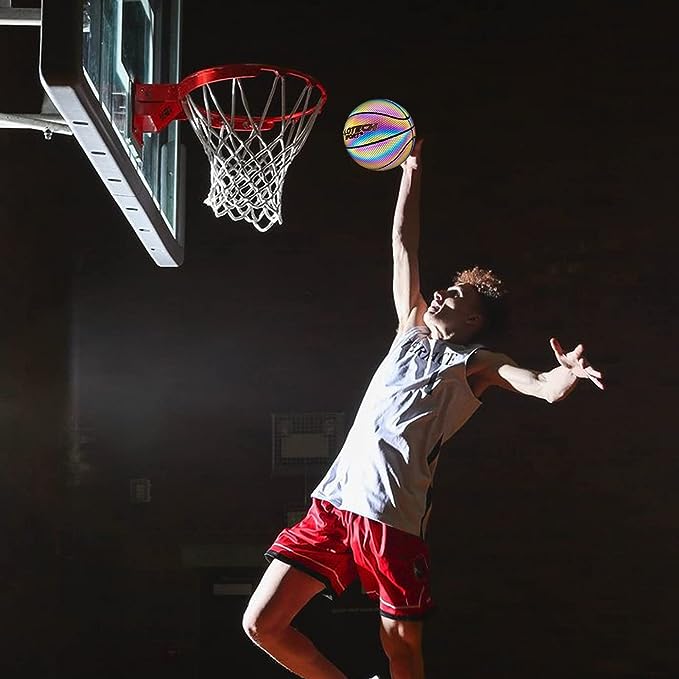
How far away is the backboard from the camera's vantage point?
2.30 m

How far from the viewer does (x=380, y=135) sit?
3795 millimetres

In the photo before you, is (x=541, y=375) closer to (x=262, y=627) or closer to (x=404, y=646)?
(x=404, y=646)

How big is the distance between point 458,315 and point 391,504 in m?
0.77

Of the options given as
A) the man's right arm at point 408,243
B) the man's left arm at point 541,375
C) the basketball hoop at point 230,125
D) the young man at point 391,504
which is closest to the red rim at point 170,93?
the basketball hoop at point 230,125

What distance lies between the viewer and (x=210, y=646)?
5.84 metres

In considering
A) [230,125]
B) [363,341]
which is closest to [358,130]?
[230,125]

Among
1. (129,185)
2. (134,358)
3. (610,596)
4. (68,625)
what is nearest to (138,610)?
(68,625)

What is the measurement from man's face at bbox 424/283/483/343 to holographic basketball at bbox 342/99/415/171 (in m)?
0.62

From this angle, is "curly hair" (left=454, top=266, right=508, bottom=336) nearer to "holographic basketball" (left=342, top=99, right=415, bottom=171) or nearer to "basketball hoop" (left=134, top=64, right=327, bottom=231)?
"holographic basketball" (left=342, top=99, right=415, bottom=171)

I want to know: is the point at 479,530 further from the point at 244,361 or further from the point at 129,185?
the point at 129,185

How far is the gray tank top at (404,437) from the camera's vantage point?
124 inches

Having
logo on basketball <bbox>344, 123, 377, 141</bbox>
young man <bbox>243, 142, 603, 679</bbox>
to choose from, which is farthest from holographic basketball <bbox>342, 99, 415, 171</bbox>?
young man <bbox>243, 142, 603, 679</bbox>

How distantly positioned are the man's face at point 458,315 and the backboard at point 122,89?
3.68 feet

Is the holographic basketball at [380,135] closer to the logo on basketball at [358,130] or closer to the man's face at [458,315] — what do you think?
the logo on basketball at [358,130]
